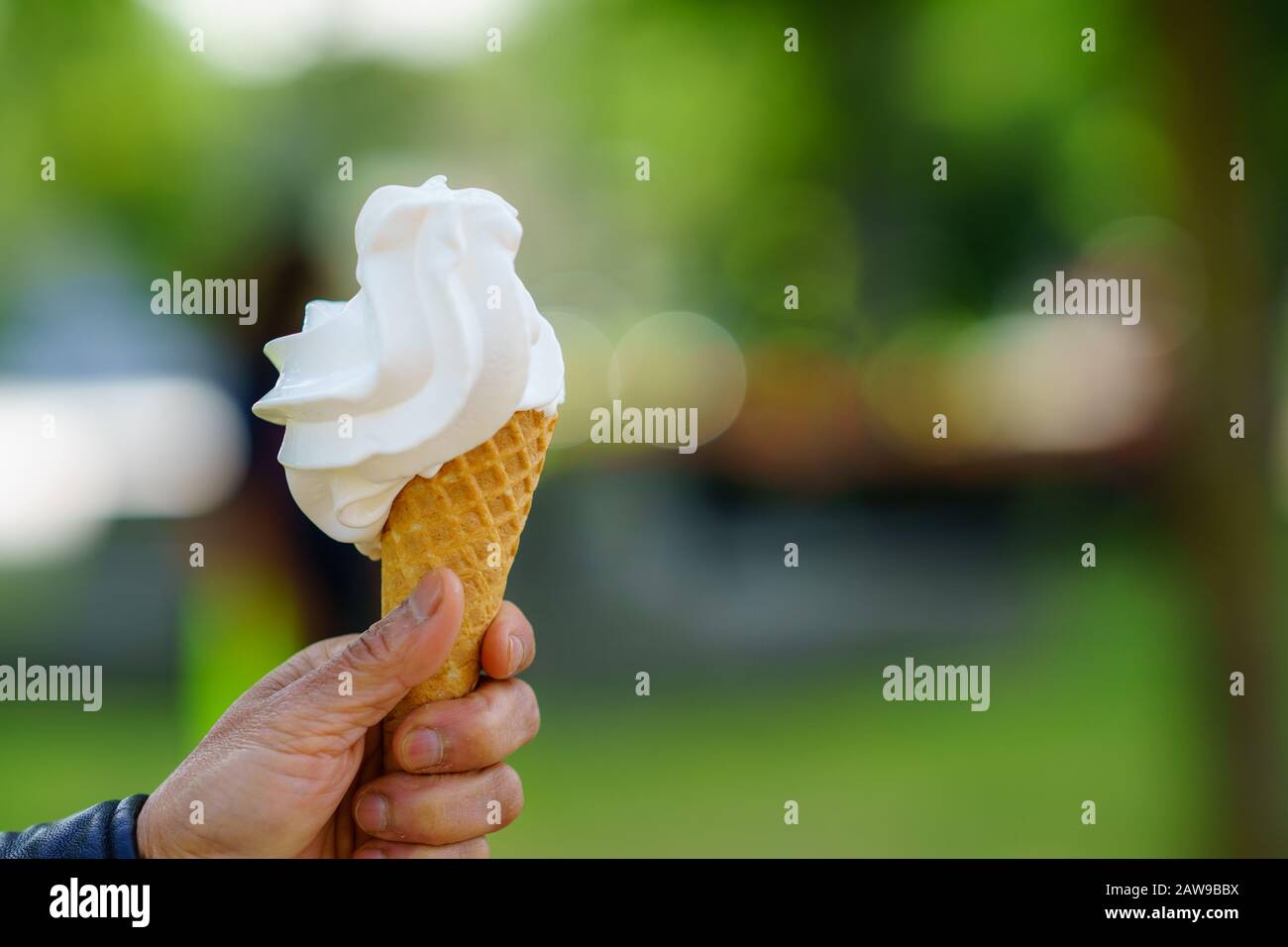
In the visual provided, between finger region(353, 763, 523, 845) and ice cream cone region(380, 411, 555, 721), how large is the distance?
0.17 metres

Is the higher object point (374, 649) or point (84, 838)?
point (374, 649)

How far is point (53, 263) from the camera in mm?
7875

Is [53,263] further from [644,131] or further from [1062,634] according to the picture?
[1062,634]

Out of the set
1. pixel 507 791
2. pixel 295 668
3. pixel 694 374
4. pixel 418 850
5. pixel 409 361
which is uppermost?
pixel 694 374

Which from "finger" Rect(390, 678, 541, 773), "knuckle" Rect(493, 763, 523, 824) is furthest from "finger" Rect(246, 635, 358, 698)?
"knuckle" Rect(493, 763, 523, 824)

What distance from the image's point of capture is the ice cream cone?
6.98ft

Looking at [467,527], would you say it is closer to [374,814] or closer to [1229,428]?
[374,814]

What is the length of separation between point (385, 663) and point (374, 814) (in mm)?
438

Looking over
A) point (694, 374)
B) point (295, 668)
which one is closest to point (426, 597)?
point (295, 668)

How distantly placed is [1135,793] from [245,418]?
19.3 feet

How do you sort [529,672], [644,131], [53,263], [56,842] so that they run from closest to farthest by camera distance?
1. [56,842]
2. [529,672]
3. [53,263]
4. [644,131]

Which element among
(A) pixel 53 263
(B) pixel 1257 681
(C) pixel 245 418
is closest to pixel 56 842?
(B) pixel 1257 681

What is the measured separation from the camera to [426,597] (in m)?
2.06

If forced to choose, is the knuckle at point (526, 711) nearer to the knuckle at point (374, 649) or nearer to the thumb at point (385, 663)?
the thumb at point (385, 663)
